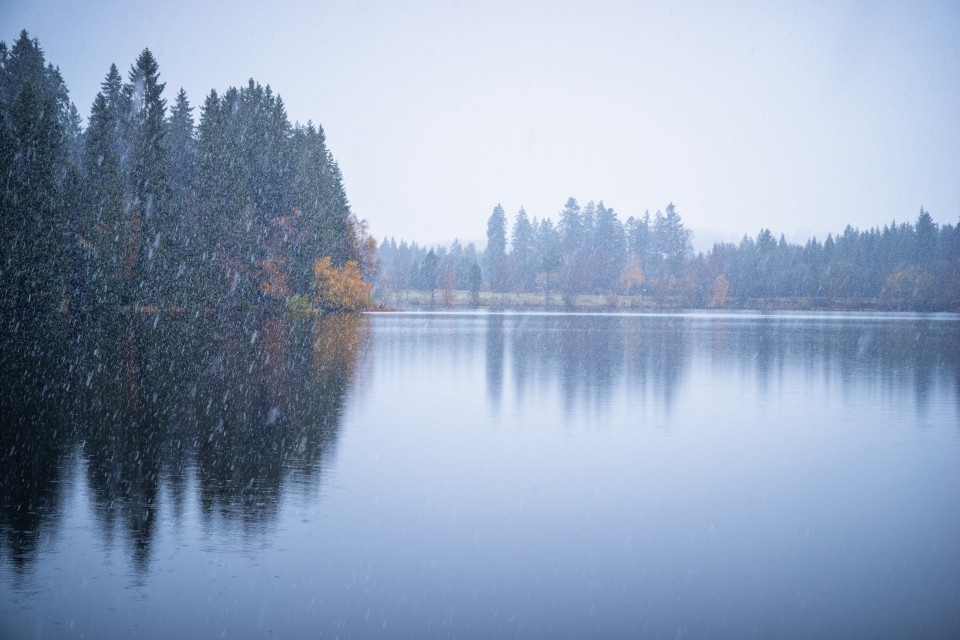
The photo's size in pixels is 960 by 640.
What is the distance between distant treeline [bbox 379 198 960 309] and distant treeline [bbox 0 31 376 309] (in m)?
66.1

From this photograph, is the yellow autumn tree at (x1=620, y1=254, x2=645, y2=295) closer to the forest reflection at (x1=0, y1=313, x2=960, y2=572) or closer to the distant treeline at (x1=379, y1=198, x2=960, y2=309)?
the distant treeline at (x1=379, y1=198, x2=960, y2=309)

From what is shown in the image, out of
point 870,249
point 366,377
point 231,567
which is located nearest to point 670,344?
point 366,377

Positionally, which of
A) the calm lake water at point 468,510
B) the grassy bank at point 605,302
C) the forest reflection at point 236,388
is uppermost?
the grassy bank at point 605,302

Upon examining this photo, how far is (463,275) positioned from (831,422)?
139989 millimetres

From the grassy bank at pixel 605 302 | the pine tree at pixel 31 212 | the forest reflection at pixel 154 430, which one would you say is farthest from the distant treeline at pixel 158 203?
the grassy bank at pixel 605 302

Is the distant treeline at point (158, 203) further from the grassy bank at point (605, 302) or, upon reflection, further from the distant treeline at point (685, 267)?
the distant treeline at point (685, 267)

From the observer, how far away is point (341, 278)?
73.3m

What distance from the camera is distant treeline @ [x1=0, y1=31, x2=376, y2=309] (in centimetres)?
3953

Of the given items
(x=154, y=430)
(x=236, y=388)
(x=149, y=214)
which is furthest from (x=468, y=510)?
(x=149, y=214)

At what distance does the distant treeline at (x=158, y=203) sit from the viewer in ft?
130

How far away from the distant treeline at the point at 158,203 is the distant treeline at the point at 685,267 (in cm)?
6610

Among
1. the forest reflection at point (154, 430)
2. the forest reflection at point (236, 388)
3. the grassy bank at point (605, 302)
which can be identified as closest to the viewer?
the forest reflection at point (154, 430)

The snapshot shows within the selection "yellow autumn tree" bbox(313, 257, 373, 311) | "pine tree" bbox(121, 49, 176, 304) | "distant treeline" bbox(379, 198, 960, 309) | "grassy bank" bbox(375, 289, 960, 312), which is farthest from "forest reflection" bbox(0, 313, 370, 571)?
"distant treeline" bbox(379, 198, 960, 309)

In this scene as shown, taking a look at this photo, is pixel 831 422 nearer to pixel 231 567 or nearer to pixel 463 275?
pixel 231 567
